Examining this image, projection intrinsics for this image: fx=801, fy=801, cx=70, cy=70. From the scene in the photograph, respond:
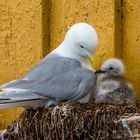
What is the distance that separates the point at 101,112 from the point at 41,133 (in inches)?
12.9

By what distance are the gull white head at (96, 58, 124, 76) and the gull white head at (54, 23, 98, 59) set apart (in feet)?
0.49

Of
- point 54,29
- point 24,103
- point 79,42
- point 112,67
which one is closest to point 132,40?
point 112,67

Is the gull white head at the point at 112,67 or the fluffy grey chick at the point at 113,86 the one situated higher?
the gull white head at the point at 112,67

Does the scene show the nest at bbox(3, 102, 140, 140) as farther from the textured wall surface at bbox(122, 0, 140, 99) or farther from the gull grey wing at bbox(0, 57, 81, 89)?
the textured wall surface at bbox(122, 0, 140, 99)

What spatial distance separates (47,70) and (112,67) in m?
0.43

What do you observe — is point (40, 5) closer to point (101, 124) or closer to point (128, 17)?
point (128, 17)

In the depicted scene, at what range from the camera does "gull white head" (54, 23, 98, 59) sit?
4172mm

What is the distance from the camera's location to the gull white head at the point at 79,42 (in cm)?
417

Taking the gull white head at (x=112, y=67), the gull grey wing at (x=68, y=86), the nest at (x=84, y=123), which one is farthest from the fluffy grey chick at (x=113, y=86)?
the nest at (x=84, y=123)

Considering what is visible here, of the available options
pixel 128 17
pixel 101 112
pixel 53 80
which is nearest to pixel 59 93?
pixel 53 80

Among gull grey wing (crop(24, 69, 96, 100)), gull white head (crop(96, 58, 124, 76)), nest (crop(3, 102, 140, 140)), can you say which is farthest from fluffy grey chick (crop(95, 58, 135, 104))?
nest (crop(3, 102, 140, 140))

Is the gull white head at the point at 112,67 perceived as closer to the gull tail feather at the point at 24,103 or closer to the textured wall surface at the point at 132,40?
the textured wall surface at the point at 132,40

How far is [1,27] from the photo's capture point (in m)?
4.78

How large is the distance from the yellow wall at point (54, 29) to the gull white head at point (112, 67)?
6cm
